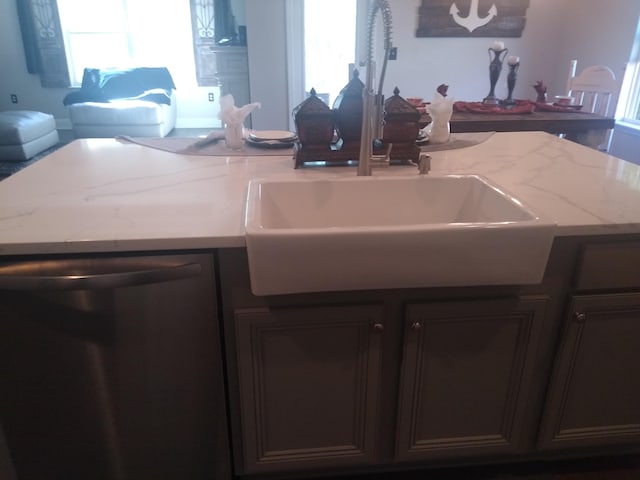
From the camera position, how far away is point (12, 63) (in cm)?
620

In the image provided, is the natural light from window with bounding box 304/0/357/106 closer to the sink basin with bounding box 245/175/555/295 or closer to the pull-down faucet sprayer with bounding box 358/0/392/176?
the pull-down faucet sprayer with bounding box 358/0/392/176

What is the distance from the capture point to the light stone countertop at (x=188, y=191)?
3.13ft

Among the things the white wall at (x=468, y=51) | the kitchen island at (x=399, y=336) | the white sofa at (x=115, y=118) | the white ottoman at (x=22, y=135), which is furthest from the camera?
the white sofa at (x=115, y=118)

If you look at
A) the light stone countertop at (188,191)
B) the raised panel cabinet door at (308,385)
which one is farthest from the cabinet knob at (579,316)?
the raised panel cabinet door at (308,385)

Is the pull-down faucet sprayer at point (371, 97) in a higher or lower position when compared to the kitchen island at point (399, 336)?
higher

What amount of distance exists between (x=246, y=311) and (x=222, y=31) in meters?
4.97

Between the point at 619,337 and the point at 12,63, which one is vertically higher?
the point at 12,63

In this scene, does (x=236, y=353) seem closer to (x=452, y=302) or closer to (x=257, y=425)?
(x=257, y=425)

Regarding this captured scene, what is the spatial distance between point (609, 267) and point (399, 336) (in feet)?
1.69

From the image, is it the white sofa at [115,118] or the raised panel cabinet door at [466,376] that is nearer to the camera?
the raised panel cabinet door at [466,376]

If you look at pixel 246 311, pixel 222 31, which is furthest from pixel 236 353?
pixel 222 31

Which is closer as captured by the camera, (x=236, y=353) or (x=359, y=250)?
(x=359, y=250)

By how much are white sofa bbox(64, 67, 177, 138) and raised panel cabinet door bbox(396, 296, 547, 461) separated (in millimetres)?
5140

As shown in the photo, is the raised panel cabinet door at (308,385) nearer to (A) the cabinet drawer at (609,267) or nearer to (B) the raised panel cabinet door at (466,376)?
(B) the raised panel cabinet door at (466,376)
